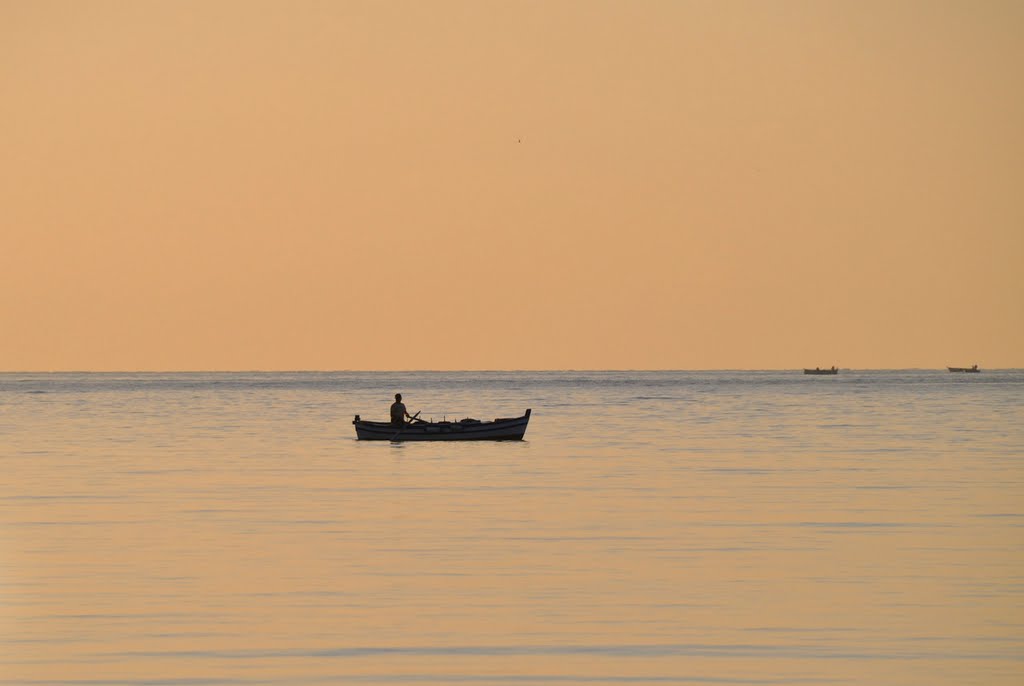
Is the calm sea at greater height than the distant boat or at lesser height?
lesser

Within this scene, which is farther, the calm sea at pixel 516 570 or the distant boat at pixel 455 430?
the distant boat at pixel 455 430

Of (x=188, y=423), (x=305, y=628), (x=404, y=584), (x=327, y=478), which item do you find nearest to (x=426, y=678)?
(x=305, y=628)

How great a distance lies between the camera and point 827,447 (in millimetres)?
61594

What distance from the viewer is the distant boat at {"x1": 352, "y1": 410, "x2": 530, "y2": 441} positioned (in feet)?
223

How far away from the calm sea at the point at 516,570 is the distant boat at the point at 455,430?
12.1 m

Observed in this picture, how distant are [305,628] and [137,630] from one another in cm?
209

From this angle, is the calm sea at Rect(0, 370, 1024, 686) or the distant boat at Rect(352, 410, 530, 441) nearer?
the calm sea at Rect(0, 370, 1024, 686)

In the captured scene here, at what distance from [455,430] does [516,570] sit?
1666 inches

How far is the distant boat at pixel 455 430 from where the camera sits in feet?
223

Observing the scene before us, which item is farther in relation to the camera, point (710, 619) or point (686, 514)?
point (686, 514)

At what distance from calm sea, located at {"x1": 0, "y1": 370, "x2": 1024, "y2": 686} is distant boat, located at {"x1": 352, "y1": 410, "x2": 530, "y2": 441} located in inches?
475

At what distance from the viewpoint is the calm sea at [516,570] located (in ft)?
62.2

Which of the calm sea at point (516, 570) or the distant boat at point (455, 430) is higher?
the distant boat at point (455, 430)

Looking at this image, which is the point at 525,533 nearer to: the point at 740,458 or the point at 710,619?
the point at 710,619
